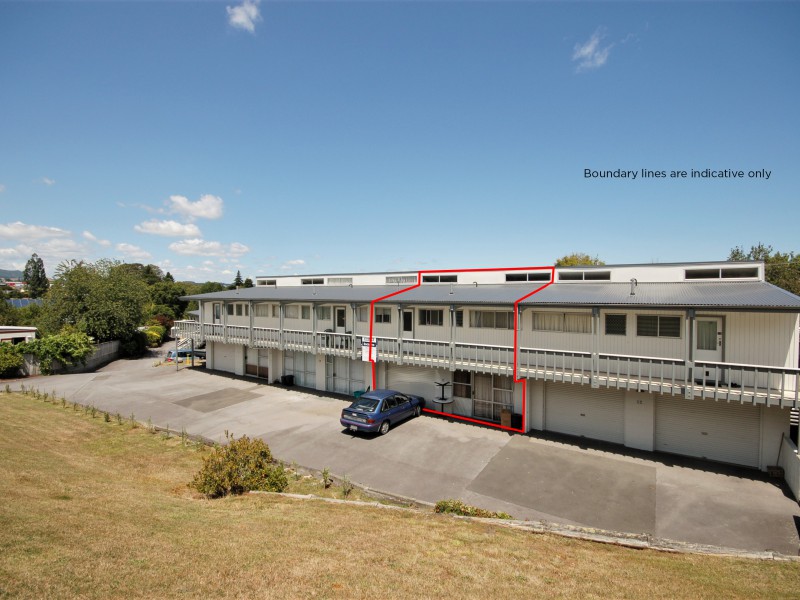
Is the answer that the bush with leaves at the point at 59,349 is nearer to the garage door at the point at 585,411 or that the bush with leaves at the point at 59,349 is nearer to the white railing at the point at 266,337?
the white railing at the point at 266,337

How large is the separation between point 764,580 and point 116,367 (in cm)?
4121

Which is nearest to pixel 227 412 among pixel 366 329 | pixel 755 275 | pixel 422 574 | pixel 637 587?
pixel 366 329

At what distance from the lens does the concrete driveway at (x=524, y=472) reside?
37.5 feet

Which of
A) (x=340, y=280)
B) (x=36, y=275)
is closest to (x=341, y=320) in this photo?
(x=340, y=280)

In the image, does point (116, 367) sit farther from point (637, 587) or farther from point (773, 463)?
point (773, 463)

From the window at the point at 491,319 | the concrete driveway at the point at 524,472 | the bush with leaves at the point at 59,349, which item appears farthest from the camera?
the bush with leaves at the point at 59,349

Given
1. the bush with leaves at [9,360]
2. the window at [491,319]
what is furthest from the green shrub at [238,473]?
the bush with leaves at [9,360]

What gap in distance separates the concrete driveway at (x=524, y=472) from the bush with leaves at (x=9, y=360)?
1163 cm

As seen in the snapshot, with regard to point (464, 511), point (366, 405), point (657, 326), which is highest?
point (657, 326)

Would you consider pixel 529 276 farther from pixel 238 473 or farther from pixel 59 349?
pixel 59 349

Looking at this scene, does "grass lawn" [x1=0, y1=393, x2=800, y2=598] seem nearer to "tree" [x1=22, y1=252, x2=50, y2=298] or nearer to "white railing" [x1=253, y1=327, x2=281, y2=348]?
"white railing" [x1=253, y1=327, x2=281, y2=348]

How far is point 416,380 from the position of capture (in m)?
22.5

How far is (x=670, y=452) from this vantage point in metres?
16.2

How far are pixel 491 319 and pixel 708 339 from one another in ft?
28.6
